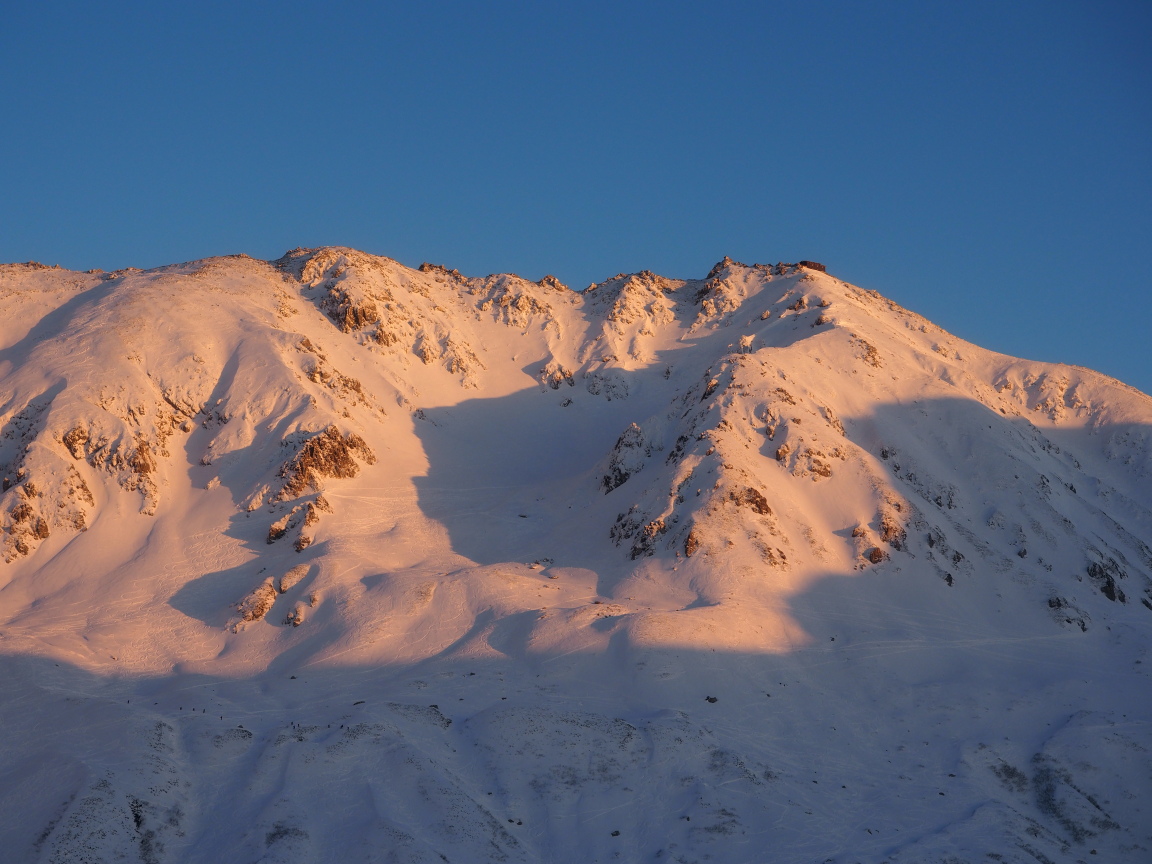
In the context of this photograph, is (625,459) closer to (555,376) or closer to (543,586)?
(543,586)

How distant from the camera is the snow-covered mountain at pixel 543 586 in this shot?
26.9 meters

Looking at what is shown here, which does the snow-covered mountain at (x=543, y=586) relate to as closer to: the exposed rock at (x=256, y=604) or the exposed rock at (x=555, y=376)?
the exposed rock at (x=256, y=604)

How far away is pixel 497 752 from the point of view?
29719 mm

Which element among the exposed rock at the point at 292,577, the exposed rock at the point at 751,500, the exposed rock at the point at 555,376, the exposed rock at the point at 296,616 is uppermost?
the exposed rock at the point at 555,376

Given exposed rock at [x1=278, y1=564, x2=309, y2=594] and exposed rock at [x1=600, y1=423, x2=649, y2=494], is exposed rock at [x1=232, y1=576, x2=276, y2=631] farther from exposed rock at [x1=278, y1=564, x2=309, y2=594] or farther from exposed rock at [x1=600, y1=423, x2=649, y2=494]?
exposed rock at [x1=600, y1=423, x2=649, y2=494]

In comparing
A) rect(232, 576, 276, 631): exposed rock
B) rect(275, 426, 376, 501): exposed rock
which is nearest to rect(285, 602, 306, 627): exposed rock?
rect(232, 576, 276, 631): exposed rock

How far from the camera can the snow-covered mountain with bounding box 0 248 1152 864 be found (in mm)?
26891

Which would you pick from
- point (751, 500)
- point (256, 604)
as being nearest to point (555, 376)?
point (751, 500)

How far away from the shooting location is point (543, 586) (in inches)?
1829

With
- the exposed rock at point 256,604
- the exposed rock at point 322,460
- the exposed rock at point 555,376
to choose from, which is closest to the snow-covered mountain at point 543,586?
the exposed rock at point 256,604

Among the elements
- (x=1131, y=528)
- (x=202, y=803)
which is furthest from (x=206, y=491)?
(x=1131, y=528)

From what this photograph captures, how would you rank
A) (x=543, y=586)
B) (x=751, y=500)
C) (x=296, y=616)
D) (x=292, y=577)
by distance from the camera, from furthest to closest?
(x=751, y=500) → (x=292, y=577) → (x=543, y=586) → (x=296, y=616)

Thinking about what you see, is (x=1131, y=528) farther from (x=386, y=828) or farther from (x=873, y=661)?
(x=386, y=828)

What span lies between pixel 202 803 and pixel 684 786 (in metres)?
16.8
